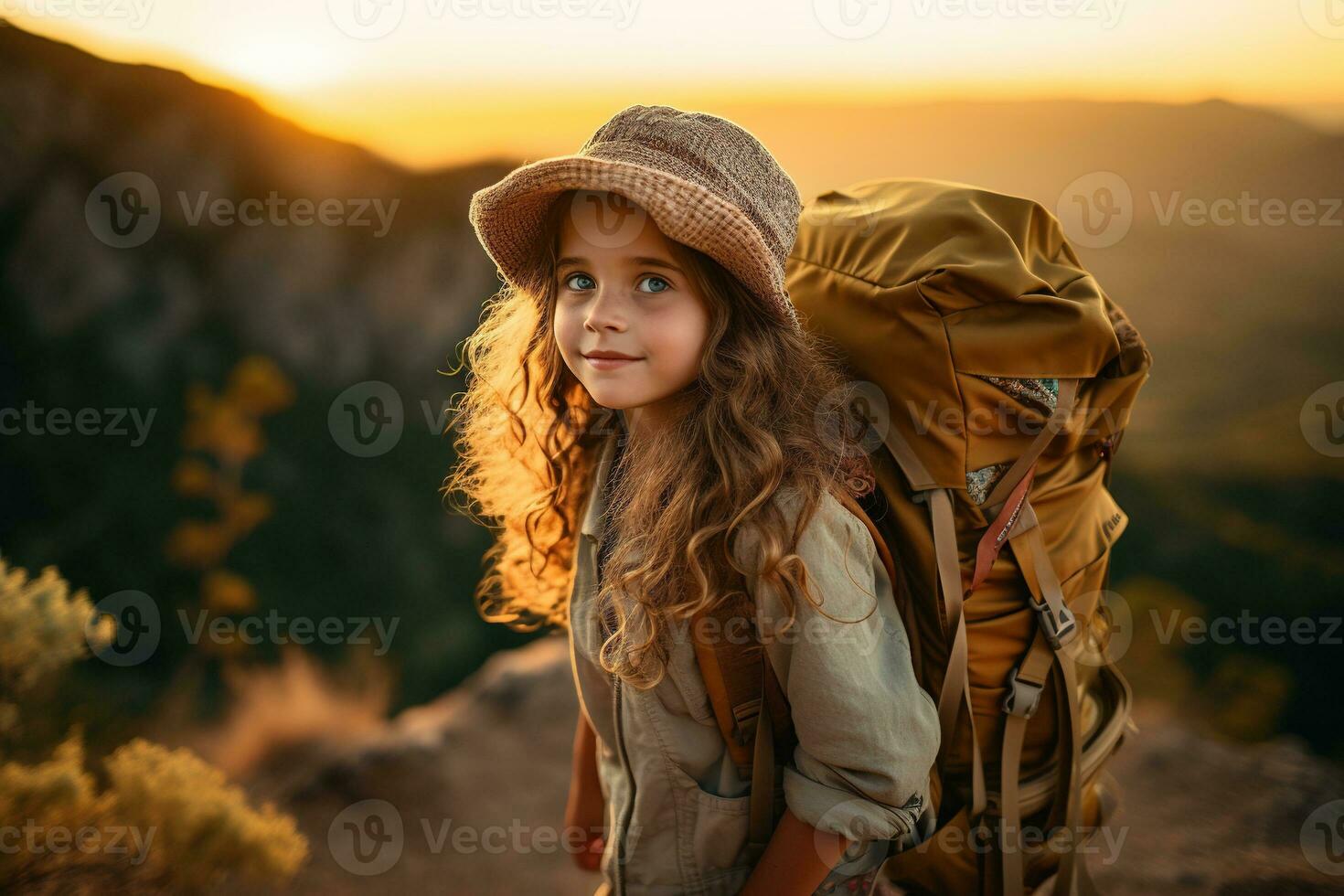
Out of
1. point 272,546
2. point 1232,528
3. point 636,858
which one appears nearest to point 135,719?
point 272,546

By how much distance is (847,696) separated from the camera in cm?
118

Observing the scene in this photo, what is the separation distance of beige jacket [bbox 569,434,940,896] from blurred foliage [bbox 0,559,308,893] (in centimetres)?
131

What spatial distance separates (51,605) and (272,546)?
850mm

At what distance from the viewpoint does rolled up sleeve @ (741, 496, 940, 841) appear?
3.87 feet

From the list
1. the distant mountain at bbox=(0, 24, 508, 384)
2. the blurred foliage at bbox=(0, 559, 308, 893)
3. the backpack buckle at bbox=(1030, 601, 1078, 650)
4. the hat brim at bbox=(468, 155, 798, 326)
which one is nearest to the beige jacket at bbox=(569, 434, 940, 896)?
the backpack buckle at bbox=(1030, 601, 1078, 650)

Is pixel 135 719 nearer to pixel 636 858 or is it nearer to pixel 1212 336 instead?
pixel 636 858

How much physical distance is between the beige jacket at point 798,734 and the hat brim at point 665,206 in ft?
1.21

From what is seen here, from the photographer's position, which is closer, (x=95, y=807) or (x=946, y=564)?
(x=946, y=564)

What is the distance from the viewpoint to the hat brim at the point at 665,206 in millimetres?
1161

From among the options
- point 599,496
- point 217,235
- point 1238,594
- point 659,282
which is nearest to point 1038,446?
point 659,282

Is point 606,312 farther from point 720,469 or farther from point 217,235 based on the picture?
point 217,235

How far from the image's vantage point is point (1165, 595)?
10.5 feet

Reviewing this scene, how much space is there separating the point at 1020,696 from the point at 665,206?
101 centimetres

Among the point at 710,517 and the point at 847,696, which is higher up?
the point at 710,517
